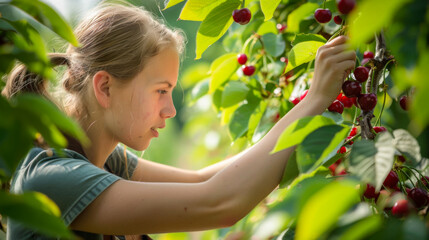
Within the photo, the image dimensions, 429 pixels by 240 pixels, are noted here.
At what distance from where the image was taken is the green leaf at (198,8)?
94 centimetres

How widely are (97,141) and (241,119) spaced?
415 millimetres

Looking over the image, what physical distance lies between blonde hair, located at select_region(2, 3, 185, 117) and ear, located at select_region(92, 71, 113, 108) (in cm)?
2

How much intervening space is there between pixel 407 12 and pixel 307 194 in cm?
19

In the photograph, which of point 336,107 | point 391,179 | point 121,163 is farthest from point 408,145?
point 121,163

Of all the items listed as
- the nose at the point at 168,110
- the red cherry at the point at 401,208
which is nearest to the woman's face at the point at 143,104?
the nose at the point at 168,110

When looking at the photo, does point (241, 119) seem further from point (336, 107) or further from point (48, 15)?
A: point (48, 15)

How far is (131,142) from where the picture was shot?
4.30ft

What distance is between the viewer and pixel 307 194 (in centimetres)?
45

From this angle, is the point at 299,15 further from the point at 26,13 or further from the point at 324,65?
the point at 26,13

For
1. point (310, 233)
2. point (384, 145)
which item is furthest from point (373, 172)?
point (310, 233)

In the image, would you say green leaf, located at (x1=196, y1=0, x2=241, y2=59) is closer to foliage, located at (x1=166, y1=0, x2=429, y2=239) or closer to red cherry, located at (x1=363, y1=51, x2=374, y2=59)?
foliage, located at (x1=166, y1=0, x2=429, y2=239)

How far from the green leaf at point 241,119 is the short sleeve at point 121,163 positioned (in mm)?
471

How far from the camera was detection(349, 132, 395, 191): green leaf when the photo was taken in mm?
547

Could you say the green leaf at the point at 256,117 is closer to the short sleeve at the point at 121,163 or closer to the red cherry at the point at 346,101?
the red cherry at the point at 346,101
